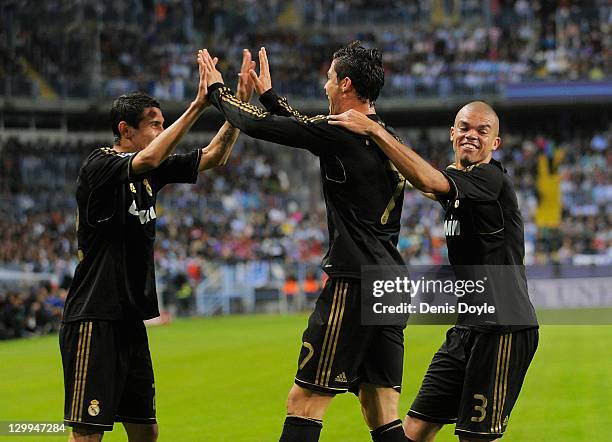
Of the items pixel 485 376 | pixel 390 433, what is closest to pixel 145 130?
pixel 390 433

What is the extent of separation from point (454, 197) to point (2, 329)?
62.4 ft

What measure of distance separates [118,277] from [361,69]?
1.92m

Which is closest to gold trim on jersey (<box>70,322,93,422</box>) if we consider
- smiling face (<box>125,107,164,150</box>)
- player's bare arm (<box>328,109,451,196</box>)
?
smiling face (<box>125,107,164,150</box>)

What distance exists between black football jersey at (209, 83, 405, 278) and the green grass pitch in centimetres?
412

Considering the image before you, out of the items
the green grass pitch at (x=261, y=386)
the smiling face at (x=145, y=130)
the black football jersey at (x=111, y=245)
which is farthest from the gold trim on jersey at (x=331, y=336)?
the green grass pitch at (x=261, y=386)

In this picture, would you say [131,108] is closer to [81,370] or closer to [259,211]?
[81,370]

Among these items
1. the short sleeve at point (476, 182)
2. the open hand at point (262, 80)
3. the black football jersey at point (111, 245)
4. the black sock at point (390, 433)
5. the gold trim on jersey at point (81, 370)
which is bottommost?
the black sock at point (390, 433)

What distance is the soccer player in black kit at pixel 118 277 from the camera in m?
6.50

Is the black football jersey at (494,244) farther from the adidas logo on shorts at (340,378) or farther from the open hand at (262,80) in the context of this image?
the open hand at (262,80)

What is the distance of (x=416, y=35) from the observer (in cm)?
4375

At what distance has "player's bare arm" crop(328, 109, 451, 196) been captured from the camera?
6.00m

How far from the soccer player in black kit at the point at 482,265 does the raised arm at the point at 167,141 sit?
144cm

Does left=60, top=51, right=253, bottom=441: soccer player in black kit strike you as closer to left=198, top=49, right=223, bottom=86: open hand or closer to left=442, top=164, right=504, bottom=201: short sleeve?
left=198, top=49, right=223, bottom=86: open hand

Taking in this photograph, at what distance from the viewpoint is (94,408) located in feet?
21.3
